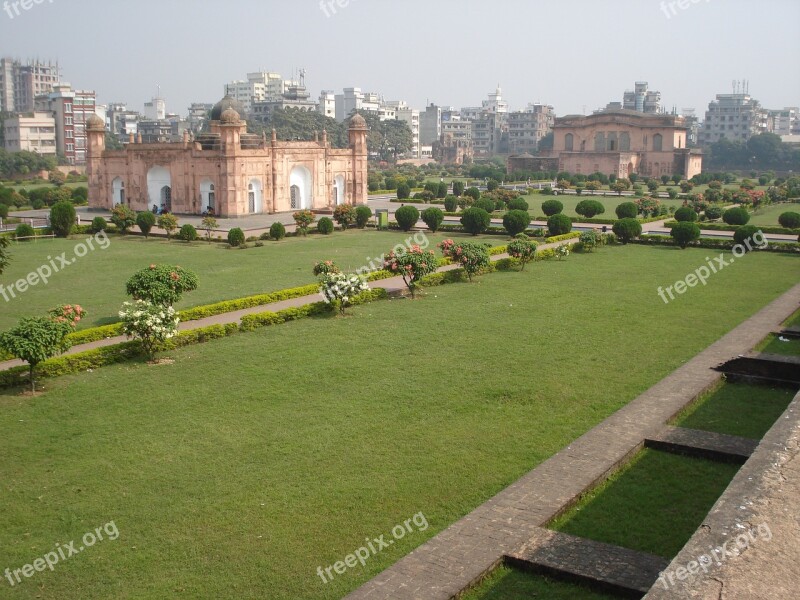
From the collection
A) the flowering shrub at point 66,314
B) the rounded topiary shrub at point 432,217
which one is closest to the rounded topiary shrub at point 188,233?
the rounded topiary shrub at point 432,217

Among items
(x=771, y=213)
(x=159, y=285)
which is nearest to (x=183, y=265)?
(x=159, y=285)

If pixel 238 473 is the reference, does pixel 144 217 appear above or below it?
above

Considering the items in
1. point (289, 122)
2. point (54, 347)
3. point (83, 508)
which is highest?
point (289, 122)

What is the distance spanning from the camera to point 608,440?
914 centimetres

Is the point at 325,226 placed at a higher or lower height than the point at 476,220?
lower

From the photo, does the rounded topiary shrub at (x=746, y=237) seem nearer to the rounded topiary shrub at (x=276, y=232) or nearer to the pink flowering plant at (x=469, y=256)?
the pink flowering plant at (x=469, y=256)

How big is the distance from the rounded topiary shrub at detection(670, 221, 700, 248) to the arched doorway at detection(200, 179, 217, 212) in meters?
19.5

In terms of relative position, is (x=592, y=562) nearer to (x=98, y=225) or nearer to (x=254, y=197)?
(x=98, y=225)

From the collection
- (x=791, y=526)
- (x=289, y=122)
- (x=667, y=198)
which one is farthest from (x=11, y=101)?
(x=791, y=526)

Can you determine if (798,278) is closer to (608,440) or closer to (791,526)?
(608,440)

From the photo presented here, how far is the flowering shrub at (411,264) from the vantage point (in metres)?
17.5

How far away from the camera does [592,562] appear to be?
6.51 m

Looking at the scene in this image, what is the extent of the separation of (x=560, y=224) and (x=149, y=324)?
18.9m

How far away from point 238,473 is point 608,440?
160 inches
